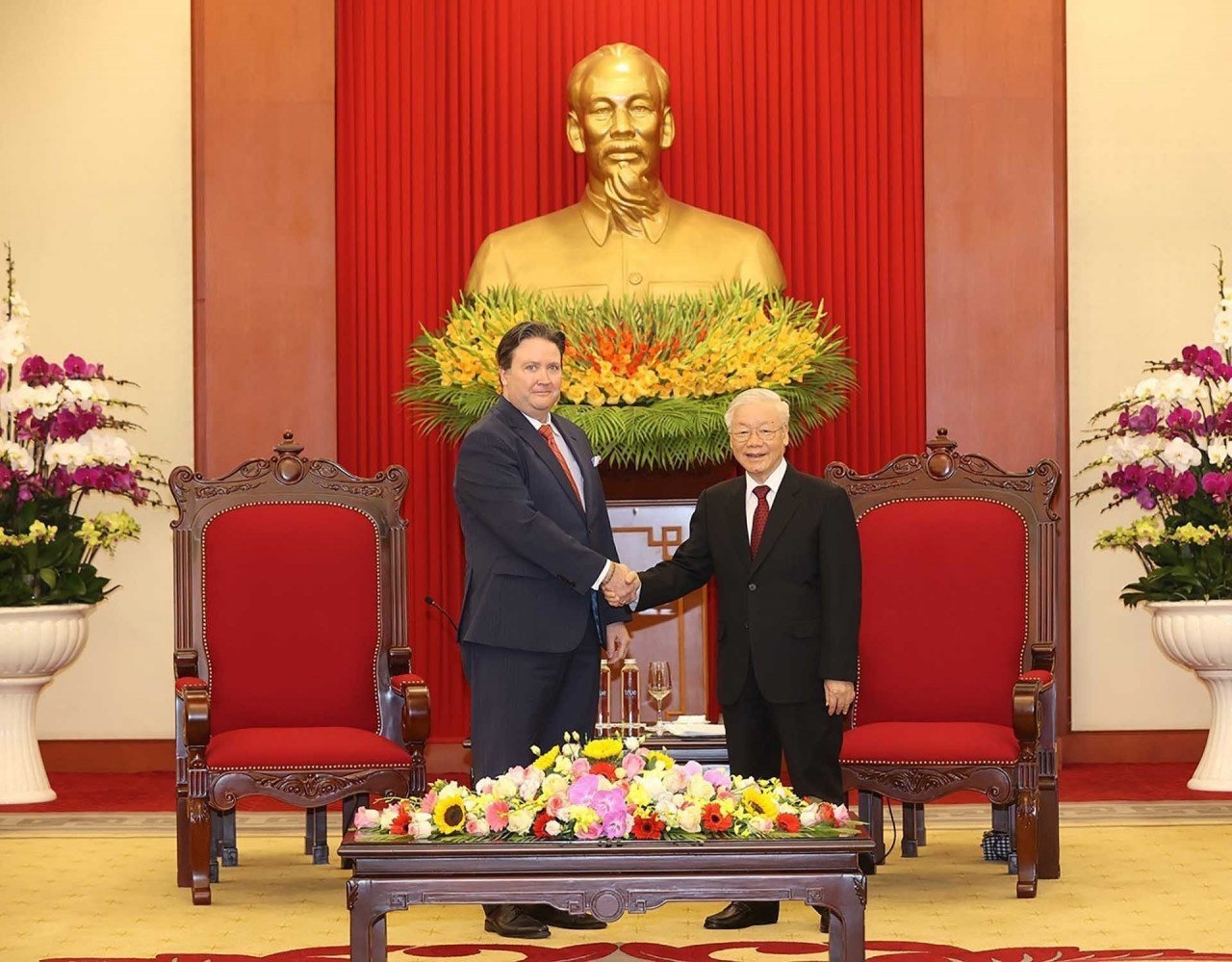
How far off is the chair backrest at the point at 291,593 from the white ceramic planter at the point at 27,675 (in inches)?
58.4

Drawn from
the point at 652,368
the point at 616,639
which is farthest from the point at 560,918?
the point at 652,368

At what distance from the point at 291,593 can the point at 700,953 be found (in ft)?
6.35

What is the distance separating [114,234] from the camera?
7.50 metres

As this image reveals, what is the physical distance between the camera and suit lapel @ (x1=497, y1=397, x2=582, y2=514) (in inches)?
176

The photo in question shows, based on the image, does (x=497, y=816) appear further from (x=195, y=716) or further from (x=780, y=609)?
(x=195, y=716)

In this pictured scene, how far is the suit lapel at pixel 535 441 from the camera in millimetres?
4473

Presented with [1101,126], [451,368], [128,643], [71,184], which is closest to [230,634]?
[451,368]

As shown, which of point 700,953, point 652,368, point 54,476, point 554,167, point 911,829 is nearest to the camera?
point 700,953

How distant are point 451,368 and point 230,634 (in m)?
1.22

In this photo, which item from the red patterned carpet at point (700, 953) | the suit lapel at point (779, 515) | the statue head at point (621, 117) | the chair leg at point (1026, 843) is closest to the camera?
the red patterned carpet at point (700, 953)

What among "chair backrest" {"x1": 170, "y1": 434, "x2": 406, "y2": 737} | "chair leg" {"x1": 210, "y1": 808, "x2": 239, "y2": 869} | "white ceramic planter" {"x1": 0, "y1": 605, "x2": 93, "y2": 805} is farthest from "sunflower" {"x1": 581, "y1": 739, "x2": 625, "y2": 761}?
"white ceramic planter" {"x1": 0, "y1": 605, "x2": 93, "y2": 805}

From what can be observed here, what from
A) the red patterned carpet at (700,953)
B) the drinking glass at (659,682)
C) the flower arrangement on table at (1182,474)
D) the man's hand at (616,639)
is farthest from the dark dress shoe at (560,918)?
the flower arrangement on table at (1182,474)

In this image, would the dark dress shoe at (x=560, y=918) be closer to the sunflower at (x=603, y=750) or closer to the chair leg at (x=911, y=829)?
the sunflower at (x=603, y=750)

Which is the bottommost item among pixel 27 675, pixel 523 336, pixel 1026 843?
pixel 1026 843
